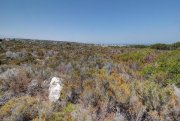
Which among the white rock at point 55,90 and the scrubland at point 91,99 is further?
the white rock at point 55,90

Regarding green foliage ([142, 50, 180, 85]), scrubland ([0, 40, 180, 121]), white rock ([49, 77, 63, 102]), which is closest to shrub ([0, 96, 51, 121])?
scrubland ([0, 40, 180, 121])

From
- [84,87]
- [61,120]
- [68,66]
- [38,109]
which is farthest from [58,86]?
[68,66]

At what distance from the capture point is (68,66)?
13.3 m

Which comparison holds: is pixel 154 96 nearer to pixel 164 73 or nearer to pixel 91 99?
pixel 91 99

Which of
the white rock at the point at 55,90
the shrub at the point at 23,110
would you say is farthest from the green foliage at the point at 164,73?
the shrub at the point at 23,110

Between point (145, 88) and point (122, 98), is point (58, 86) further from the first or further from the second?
point (145, 88)

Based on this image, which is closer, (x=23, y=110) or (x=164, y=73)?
(x=23, y=110)

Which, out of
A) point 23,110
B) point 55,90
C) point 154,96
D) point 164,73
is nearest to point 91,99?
point 55,90

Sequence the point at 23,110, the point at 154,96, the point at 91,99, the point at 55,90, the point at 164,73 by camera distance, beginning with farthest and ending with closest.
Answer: the point at 164,73, the point at 55,90, the point at 91,99, the point at 154,96, the point at 23,110

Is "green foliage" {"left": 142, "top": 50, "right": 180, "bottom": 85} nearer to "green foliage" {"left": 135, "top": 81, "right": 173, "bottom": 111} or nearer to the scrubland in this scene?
the scrubland

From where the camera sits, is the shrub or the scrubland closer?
the shrub

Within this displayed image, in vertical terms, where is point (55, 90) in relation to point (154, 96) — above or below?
below

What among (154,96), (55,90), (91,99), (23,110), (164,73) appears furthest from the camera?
(164,73)

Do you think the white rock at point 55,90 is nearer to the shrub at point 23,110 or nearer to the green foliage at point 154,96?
the shrub at point 23,110
